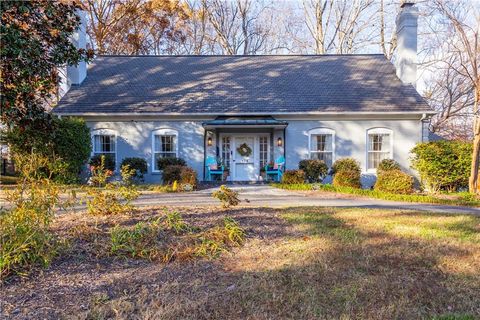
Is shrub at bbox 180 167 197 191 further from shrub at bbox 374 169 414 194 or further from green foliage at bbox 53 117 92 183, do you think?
shrub at bbox 374 169 414 194

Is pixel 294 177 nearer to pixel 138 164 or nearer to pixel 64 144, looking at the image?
pixel 138 164

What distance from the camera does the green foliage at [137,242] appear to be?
3.89m

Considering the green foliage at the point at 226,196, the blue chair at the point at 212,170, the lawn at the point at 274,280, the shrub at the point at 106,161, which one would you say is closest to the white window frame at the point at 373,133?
the blue chair at the point at 212,170

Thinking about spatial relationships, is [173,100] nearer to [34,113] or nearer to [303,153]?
[303,153]

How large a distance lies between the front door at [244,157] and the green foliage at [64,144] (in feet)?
19.9

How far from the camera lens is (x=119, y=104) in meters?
14.9

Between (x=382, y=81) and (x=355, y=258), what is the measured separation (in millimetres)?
14145

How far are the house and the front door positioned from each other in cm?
5

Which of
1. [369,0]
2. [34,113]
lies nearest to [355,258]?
[34,113]

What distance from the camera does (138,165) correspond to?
14336 millimetres

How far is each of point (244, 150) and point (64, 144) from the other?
7245 mm

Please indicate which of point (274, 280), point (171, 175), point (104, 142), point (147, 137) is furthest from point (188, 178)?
point (274, 280)

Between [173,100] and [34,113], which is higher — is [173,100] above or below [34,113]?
above

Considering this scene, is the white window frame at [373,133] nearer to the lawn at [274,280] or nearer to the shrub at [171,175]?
the shrub at [171,175]
